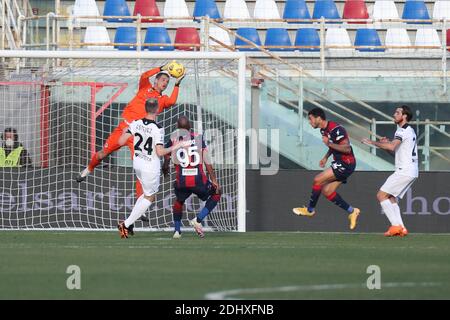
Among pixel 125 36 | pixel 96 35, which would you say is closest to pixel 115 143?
pixel 125 36

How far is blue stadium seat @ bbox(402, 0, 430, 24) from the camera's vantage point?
2492 cm

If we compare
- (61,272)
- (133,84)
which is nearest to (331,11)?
(133,84)

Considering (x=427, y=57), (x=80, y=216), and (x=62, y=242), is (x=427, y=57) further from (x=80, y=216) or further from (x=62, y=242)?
(x=62, y=242)

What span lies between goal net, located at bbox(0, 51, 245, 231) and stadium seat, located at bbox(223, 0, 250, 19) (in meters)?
4.98

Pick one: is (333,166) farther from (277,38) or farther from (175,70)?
(277,38)

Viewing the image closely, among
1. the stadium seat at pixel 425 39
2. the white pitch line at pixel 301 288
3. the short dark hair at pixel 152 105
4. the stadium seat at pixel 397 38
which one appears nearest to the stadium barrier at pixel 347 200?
the short dark hair at pixel 152 105

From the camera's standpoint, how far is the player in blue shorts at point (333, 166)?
17266mm

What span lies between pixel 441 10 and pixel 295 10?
3.15 metres

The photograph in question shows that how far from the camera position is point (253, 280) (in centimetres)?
1005

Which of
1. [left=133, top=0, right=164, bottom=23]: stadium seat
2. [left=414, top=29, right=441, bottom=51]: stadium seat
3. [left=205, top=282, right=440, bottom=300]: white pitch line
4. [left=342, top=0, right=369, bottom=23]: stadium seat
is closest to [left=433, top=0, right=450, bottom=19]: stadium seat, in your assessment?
[left=414, top=29, right=441, bottom=51]: stadium seat

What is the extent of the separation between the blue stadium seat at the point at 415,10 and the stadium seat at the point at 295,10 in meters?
2.02

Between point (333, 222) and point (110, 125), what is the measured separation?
3.85 meters

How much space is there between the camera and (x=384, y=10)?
25.3 m

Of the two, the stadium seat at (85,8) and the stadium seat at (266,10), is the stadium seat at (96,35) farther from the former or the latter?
the stadium seat at (266,10)
